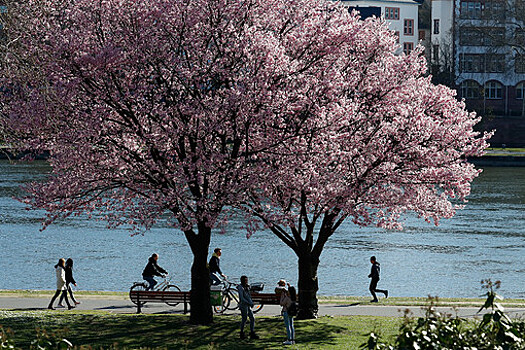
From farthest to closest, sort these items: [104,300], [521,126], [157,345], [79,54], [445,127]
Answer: [521,126] < [104,300] < [445,127] < [79,54] < [157,345]

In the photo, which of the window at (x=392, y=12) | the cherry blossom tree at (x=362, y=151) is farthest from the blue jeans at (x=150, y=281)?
the window at (x=392, y=12)

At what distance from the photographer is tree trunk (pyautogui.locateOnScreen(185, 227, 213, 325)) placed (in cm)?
2306

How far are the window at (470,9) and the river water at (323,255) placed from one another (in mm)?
62261

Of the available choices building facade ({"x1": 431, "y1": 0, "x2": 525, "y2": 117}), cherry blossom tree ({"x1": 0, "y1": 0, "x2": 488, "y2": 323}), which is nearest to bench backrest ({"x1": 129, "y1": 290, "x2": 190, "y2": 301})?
cherry blossom tree ({"x1": 0, "y1": 0, "x2": 488, "y2": 323})

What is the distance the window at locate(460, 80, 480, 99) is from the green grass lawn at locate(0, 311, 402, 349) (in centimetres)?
10325

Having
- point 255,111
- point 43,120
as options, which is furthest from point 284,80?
point 43,120

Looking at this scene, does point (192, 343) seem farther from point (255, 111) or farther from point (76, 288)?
point (76, 288)

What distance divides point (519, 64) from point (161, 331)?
110088mm

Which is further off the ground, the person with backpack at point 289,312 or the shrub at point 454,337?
the shrub at point 454,337

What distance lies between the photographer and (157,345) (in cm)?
1981

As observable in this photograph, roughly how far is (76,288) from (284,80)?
1883 cm

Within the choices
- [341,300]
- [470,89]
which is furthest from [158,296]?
[470,89]

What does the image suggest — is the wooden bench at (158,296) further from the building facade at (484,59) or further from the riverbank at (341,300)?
the building facade at (484,59)

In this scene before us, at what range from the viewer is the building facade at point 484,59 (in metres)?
119
